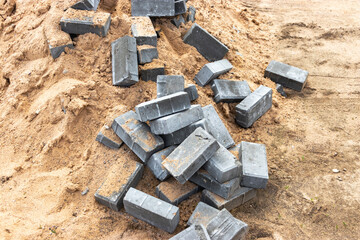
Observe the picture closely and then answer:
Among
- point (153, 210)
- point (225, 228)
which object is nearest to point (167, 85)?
point (153, 210)

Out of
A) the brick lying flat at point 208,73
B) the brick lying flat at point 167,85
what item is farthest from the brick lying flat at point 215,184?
Answer: the brick lying flat at point 208,73

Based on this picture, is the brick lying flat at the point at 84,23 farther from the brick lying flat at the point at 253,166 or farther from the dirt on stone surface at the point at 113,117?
the brick lying flat at the point at 253,166

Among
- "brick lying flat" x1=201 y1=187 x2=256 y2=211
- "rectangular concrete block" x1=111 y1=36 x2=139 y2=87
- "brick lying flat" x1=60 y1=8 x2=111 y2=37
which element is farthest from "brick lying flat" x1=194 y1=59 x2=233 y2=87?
"brick lying flat" x1=201 y1=187 x2=256 y2=211

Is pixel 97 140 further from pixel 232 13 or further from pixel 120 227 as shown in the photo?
pixel 232 13

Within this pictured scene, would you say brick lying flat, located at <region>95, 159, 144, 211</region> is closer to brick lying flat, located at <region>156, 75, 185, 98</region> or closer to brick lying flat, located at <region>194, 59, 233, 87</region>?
brick lying flat, located at <region>156, 75, 185, 98</region>

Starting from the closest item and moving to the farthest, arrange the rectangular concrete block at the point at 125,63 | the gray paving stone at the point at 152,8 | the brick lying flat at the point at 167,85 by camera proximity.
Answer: the brick lying flat at the point at 167,85, the rectangular concrete block at the point at 125,63, the gray paving stone at the point at 152,8

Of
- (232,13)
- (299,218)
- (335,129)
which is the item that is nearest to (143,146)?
(299,218)

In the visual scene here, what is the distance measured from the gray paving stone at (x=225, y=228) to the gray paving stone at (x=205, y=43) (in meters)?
3.42

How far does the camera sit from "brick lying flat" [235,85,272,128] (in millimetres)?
5215

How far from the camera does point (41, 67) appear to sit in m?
5.32

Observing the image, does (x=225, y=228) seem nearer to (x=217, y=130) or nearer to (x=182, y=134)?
(x=182, y=134)

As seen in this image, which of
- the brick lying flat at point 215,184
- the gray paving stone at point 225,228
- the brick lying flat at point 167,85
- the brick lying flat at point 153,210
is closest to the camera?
the gray paving stone at point 225,228

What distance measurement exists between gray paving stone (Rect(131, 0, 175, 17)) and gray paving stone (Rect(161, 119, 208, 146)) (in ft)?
8.59

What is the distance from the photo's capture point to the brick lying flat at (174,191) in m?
3.98
